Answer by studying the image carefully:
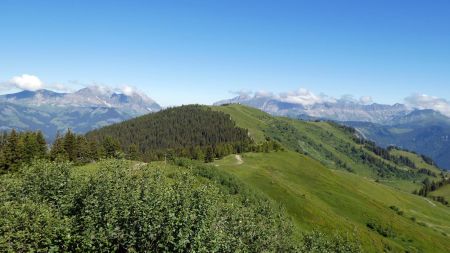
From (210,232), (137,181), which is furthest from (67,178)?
(210,232)

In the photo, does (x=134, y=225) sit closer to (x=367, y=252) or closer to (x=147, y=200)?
(x=147, y=200)

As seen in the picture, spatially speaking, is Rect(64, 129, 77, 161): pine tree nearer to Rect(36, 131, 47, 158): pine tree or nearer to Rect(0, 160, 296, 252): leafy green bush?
Rect(36, 131, 47, 158): pine tree

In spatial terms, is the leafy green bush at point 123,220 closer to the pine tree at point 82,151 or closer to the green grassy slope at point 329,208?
the green grassy slope at point 329,208

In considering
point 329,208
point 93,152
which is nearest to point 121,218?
point 329,208

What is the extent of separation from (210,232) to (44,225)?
47.2 ft

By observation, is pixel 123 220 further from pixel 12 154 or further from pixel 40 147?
pixel 40 147

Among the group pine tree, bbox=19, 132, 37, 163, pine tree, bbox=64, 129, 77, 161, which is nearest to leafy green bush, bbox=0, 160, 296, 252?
pine tree, bbox=19, 132, 37, 163

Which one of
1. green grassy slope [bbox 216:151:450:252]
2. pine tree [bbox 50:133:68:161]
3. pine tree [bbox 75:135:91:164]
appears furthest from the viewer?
pine tree [bbox 75:135:91:164]

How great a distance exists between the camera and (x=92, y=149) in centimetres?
16825

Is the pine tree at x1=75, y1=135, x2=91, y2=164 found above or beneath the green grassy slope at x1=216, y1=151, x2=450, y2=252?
above

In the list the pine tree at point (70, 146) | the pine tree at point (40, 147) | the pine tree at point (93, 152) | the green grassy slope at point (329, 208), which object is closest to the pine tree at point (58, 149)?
the pine tree at point (70, 146)

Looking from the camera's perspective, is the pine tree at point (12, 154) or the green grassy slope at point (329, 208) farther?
the green grassy slope at point (329, 208)

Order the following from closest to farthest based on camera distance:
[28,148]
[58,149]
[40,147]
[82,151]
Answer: [28,148] → [40,147] → [58,149] → [82,151]

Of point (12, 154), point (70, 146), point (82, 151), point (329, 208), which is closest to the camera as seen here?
point (12, 154)
